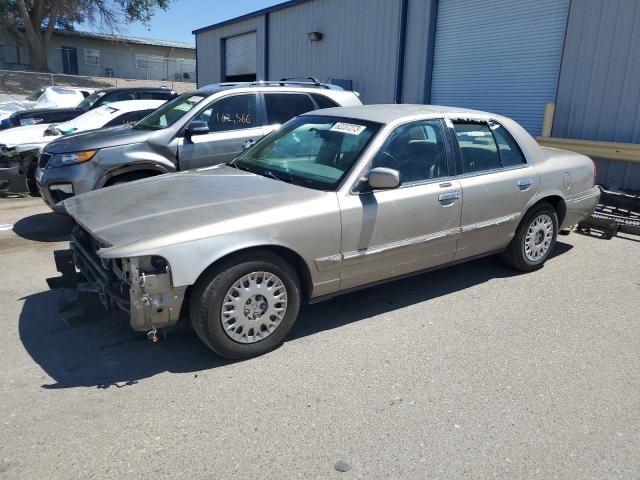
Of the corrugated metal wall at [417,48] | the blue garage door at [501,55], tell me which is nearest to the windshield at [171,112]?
the blue garage door at [501,55]

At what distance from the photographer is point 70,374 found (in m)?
3.40

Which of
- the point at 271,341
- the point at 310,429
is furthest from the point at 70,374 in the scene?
the point at 310,429

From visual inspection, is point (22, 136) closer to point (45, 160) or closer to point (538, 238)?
point (45, 160)

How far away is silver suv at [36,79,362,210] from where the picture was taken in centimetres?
611

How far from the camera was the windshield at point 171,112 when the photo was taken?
21.9 ft

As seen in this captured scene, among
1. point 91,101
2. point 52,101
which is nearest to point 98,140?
point 91,101

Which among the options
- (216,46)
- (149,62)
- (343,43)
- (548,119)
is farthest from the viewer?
(149,62)

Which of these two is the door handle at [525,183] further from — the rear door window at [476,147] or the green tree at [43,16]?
the green tree at [43,16]

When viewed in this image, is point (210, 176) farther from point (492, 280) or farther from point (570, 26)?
point (570, 26)

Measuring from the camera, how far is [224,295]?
336 centimetres

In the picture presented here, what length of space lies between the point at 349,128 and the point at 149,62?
44855mm

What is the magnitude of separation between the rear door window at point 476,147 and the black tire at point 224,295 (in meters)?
1.99

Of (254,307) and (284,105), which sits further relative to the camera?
(284,105)

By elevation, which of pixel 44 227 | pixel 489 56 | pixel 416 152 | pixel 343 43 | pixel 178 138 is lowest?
pixel 44 227
